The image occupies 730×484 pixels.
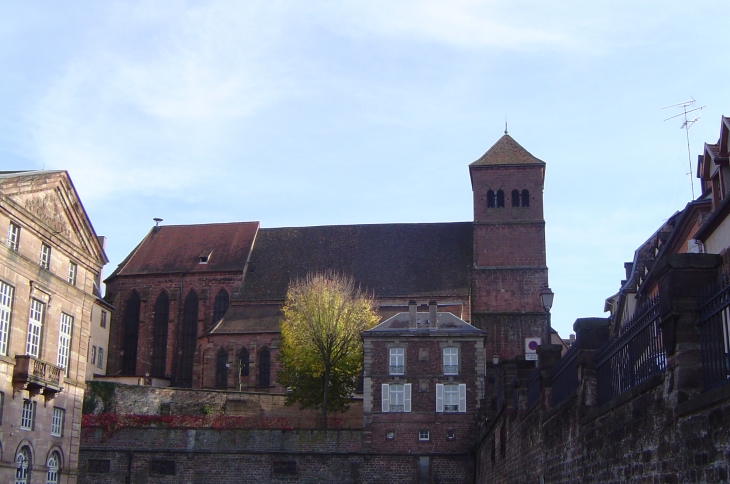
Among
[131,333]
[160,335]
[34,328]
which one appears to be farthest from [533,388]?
[131,333]

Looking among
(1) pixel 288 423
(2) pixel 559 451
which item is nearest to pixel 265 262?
(1) pixel 288 423

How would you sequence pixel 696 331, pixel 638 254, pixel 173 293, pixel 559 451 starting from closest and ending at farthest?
pixel 696 331
pixel 559 451
pixel 638 254
pixel 173 293

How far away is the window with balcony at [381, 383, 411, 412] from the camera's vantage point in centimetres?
Answer: 4953

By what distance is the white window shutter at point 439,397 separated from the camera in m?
49.3

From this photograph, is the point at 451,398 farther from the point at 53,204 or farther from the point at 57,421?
the point at 53,204

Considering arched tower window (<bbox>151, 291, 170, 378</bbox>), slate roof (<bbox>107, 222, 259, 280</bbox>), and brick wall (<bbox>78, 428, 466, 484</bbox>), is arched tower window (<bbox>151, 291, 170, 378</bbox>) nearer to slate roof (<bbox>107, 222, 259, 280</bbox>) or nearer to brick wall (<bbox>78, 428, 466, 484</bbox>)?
slate roof (<bbox>107, 222, 259, 280</bbox>)

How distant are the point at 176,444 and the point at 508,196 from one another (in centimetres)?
2977

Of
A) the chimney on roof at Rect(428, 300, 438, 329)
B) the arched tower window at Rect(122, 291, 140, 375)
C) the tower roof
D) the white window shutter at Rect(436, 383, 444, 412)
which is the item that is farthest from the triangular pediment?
the tower roof

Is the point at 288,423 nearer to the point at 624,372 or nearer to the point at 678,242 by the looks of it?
the point at 678,242

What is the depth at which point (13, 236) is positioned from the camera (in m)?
35.2

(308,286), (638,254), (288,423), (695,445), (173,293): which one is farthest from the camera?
(173,293)

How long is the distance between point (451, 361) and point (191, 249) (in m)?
29.5

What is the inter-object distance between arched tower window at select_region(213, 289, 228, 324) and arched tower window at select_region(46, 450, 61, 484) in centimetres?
2968

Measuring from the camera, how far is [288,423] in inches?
1993
